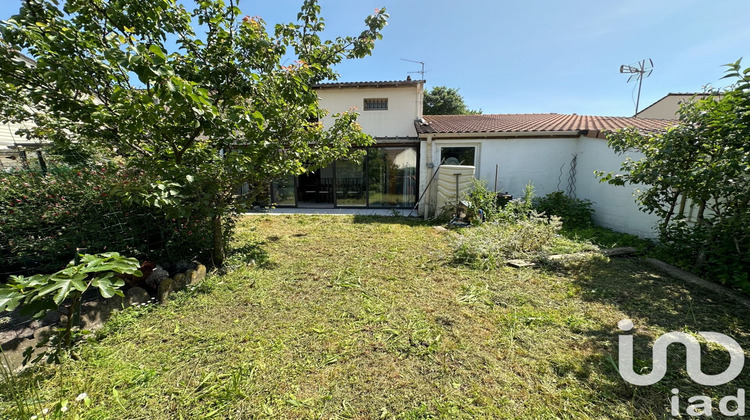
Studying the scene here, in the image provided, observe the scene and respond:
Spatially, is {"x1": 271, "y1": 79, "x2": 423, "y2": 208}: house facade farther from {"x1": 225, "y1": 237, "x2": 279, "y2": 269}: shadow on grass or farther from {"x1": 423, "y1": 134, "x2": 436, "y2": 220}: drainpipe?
{"x1": 225, "y1": 237, "x2": 279, "y2": 269}: shadow on grass

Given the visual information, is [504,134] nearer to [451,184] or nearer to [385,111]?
[451,184]

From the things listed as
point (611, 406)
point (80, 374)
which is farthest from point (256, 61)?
point (611, 406)

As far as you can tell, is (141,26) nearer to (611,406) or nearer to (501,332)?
(501,332)

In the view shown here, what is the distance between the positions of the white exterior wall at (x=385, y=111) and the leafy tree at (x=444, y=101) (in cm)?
1527

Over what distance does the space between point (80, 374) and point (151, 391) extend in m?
0.66

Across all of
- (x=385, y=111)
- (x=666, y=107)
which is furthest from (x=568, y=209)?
(x=666, y=107)

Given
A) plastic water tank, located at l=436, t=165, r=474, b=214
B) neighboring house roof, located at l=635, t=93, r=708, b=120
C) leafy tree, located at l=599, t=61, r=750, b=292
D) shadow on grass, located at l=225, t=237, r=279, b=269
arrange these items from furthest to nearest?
neighboring house roof, located at l=635, t=93, r=708, b=120 < plastic water tank, located at l=436, t=165, r=474, b=214 < shadow on grass, located at l=225, t=237, r=279, b=269 < leafy tree, located at l=599, t=61, r=750, b=292

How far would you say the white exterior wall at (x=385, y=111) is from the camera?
10273mm

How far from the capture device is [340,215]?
8.77m

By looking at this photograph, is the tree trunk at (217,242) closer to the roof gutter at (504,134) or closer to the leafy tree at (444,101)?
the roof gutter at (504,134)

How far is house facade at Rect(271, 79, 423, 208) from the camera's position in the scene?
9.66 m

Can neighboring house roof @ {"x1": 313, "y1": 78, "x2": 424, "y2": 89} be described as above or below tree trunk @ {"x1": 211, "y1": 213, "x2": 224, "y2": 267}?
above

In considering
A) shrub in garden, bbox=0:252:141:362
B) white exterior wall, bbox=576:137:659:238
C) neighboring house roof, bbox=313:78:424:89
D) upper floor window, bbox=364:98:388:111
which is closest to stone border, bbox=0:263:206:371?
shrub in garden, bbox=0:252:141:362

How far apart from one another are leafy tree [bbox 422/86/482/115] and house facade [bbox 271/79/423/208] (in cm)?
1535
